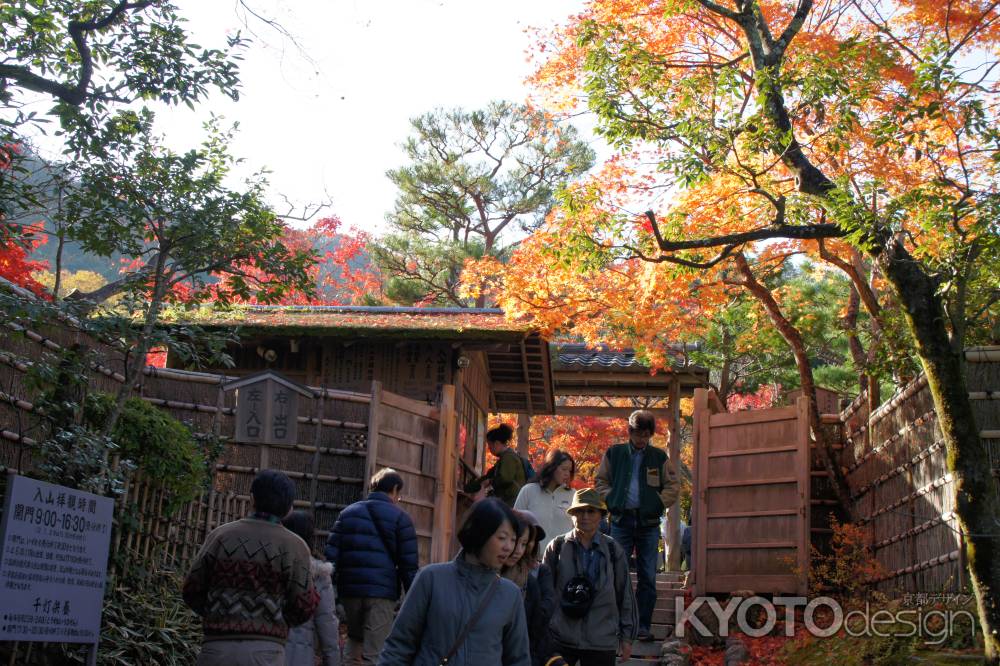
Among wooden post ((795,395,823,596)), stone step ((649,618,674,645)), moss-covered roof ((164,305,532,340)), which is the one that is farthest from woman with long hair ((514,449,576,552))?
moss-covered roof ((164,305,532,340))

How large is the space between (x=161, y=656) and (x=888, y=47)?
28.4 ft

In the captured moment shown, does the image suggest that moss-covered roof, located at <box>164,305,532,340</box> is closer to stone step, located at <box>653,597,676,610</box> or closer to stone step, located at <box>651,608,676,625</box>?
stone step, located at <box>653,597,676,610</box>

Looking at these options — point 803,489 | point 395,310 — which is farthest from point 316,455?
point 803,489

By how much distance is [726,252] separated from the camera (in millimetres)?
9375

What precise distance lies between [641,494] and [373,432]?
3830mm

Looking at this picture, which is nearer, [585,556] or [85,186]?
[585,556]

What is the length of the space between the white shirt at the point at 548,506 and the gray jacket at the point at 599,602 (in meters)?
1.85

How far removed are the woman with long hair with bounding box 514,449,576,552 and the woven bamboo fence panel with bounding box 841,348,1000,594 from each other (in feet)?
10.3

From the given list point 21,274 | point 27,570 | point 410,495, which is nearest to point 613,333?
point 410,495

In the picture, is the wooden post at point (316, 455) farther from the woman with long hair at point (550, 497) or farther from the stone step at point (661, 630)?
the woman with long hair at point (550, 497)

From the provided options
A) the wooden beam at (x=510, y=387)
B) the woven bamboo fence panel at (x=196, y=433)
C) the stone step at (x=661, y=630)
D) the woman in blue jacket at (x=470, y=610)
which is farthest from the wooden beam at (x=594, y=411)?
the woman in blue jacket at (x=470, y=610)

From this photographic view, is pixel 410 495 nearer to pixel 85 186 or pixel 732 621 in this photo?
pixel 732 621

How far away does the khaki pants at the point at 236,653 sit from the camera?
182 inches

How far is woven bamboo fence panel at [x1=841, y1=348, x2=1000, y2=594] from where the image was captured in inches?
353
